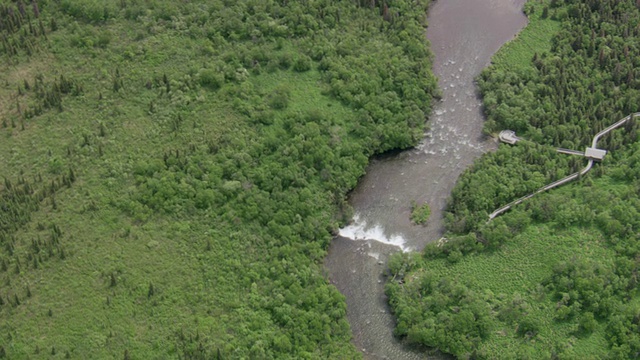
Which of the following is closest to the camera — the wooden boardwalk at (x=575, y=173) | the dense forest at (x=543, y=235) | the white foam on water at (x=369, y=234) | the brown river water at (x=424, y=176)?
the dense forest at (x=543, y=235)

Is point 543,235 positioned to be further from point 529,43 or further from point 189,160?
point 189,160

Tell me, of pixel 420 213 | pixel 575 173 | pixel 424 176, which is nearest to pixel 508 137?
pixel 575 173

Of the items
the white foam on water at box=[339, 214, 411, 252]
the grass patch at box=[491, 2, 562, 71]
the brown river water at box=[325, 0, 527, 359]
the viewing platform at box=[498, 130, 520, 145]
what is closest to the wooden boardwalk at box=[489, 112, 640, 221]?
the viewing platform at box=[498, 130, 520, 145]

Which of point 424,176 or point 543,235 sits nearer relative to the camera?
point 543,235

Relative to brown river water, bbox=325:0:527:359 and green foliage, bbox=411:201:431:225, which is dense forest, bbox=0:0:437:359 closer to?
brown river water, bbox=325:0:527:359

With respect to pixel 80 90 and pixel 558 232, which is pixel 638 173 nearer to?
pixel 558 232

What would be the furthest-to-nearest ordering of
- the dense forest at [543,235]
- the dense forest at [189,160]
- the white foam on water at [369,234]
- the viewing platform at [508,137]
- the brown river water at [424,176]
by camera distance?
the viewing platform at [508,137] < the white foam on water at [369,234] < the brown river water at [424,176] < the dense forest at [543,235] < the dense forest at [189,160]

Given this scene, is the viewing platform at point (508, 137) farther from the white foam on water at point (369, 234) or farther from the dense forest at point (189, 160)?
the white foam on water at point (369, 234)

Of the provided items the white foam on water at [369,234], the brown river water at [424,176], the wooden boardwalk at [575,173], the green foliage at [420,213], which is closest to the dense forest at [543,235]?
the wooden boardwalk at [575,173]
